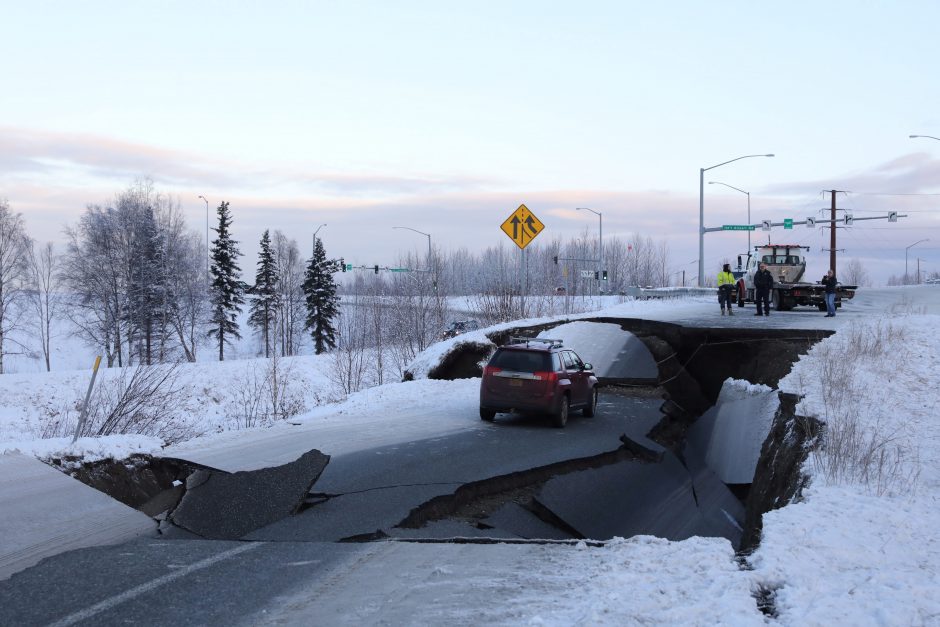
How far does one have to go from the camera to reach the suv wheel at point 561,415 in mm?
14906

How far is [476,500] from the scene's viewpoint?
10.1 metres

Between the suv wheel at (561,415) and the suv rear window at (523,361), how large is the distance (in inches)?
31.8

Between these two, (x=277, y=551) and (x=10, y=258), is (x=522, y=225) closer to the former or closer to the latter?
(x=277, y=551)

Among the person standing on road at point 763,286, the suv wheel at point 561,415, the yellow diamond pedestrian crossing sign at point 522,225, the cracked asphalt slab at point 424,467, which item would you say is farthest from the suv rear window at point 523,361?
the person standing on road at point 763,286

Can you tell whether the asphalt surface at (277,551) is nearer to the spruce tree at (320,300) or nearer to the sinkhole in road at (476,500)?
the sinkhole in road at (476,500)

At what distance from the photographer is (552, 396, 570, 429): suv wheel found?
1491cm

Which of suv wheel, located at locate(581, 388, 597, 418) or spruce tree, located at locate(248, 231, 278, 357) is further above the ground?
spruce tree, located at locate(248, 231, 278, 357)

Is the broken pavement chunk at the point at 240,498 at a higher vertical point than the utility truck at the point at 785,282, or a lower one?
lower

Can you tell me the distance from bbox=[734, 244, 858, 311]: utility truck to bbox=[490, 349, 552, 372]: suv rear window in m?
23.4

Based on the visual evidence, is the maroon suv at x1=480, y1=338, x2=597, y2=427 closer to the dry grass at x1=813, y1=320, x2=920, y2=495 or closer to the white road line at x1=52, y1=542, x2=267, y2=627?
the dry grass at x1=813, y1=320, x2=920, y2=495

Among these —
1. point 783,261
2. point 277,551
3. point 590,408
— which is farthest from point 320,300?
point 277,551

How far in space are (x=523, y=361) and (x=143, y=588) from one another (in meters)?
9.63

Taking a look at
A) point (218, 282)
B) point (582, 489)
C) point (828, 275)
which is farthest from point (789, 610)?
Result: point (218, 282)

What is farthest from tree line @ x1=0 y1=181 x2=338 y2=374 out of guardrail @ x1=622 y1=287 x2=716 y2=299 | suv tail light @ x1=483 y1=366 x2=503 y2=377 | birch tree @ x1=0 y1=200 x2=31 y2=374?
suv tail light @ x1=483 y1=366 x2=503 y2=377
